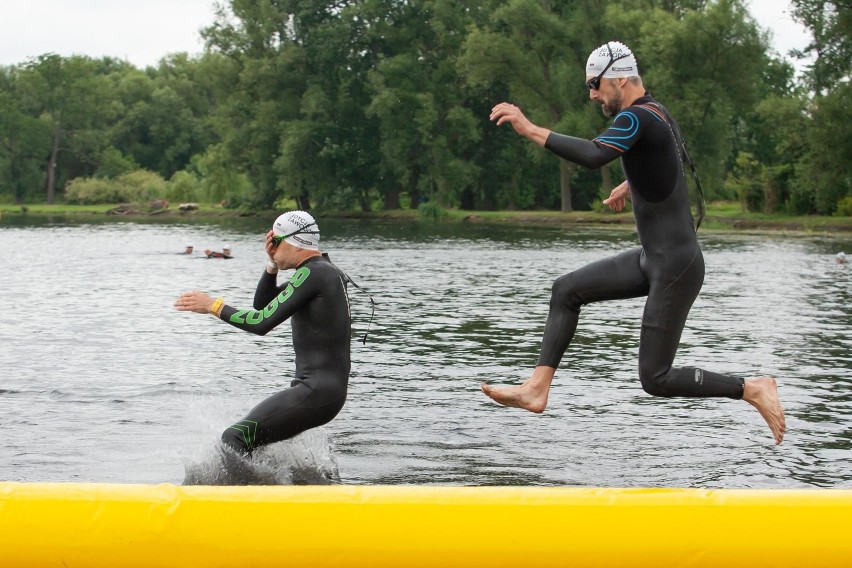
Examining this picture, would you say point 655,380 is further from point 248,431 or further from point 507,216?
point 507,216

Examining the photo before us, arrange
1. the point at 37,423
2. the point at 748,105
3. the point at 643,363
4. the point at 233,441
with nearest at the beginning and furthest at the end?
the point at 643,363 → the point at 233,441 → the point at 37,423 → the point at 748,105

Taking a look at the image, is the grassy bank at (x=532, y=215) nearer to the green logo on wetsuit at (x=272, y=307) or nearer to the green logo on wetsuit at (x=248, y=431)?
the green logo on wetsuit at (x=272, y=307)

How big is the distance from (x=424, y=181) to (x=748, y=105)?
894 inches

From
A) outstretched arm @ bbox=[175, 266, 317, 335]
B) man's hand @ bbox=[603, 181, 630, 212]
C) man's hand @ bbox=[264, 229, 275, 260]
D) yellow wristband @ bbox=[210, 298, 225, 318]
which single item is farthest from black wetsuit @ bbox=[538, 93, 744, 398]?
yellow wristband @ bbox=[210, 298, 225, 318]

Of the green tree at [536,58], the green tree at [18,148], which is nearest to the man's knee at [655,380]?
the green tree at [536,58]

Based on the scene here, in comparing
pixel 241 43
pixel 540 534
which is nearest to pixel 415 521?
pixel 540 534

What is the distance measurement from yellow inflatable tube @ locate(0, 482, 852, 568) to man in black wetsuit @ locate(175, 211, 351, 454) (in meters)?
2.58

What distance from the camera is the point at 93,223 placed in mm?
80875

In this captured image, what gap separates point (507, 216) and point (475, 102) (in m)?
11.7

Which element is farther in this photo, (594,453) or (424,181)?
(424,181)

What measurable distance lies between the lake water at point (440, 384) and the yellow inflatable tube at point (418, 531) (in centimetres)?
363

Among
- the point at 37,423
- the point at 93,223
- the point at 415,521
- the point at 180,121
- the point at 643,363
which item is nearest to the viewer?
the point at 415,521

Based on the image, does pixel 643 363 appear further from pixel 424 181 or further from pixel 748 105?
pixel 424 181

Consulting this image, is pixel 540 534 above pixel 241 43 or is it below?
below
